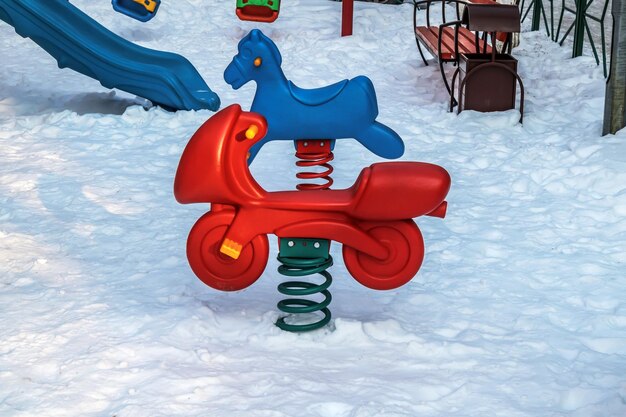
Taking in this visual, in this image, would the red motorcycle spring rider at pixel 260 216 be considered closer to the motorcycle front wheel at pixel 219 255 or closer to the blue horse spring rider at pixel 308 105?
the motorcycle front wheel at pixel 219 255

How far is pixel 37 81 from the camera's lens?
25.0 feet

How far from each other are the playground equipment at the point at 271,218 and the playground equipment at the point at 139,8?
3.60 metres

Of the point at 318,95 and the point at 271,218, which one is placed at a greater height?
the point at 318,95

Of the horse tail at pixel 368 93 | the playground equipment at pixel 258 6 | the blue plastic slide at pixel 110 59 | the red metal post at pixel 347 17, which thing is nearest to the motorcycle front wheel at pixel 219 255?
the horse tail at pixel 368 93

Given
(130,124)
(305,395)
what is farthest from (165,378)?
(130,124)

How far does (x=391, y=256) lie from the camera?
3.48 metres

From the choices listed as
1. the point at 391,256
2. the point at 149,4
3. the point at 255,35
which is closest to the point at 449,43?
the point at 149,4

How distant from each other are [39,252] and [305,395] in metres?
1.83

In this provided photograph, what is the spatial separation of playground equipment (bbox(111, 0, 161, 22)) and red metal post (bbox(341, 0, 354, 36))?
8.04 ft

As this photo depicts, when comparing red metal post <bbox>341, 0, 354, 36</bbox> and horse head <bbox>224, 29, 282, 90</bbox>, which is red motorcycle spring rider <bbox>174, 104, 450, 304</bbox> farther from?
red metal post <bbox>341, 0, 354, 36</bbox>

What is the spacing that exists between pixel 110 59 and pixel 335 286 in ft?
10.8

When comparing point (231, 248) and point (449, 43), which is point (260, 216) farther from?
point (449, 43)

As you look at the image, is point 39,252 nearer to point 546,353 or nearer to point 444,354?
point 444,354

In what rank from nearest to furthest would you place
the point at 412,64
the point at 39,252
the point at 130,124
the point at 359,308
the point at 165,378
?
the point at 165,378 < the point at 359,308 < the point at 39,252 < the point at 130,124 < the point at 412,64
